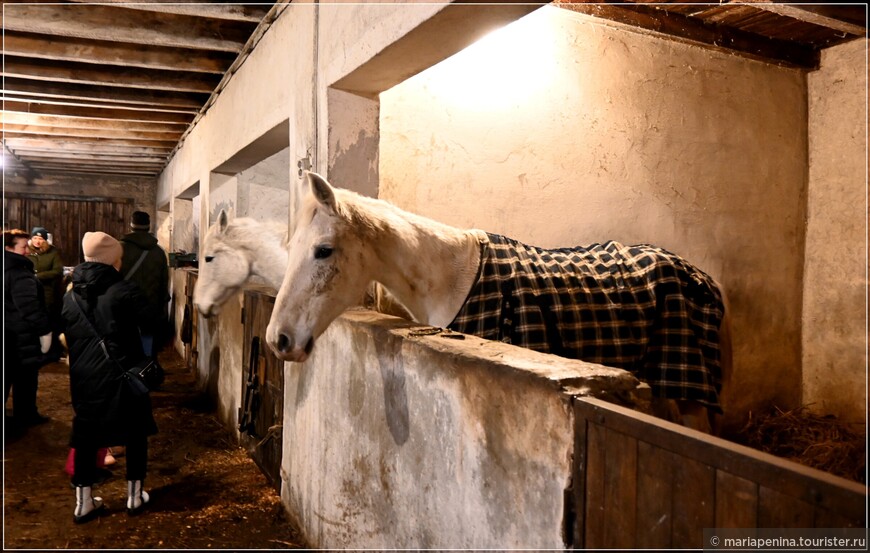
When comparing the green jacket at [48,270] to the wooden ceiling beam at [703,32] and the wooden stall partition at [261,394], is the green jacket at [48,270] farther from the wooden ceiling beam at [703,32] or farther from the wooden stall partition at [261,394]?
the wooden ceiling beam at [703,32]

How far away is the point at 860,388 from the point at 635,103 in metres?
2.72

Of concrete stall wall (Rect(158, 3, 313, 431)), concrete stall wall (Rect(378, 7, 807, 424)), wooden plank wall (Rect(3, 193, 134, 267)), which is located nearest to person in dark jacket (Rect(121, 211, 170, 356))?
concrete stall wall (Rect(158, 3, 313, 431))

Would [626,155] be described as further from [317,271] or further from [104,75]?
[104,75]

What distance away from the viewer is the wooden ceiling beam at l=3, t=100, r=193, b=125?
23.6 feet

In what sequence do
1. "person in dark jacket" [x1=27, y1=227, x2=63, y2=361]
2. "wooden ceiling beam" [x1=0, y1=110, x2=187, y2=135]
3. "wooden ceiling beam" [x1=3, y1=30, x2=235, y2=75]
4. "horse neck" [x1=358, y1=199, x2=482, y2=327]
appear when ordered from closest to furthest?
1. "horse neck" [x1=358, y1=199, x2=482, y2=327]
2. "wooden ceiling beam" [x1=3, y1=30, x2=235, y2=75]
3. "person in dark jacket" [x1=27, y1=227, x2=63, y2=361]
4. "wooden ceiling beam" [x1=0, y1=110, x2=187, y2=135]

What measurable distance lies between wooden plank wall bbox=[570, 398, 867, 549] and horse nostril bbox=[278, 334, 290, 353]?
136cm

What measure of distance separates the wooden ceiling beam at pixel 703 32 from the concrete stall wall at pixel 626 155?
0.24ft

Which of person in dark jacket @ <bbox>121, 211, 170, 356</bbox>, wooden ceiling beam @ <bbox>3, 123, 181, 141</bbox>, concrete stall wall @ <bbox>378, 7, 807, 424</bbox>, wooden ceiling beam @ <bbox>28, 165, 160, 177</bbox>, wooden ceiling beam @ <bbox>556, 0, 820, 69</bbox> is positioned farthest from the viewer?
wooden ceiling beam @ <bbox>28, 165, 160, 177</bbox>

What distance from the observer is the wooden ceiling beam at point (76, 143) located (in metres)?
9.05

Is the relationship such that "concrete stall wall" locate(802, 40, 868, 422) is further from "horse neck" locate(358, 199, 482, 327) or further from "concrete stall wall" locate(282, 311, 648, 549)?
"concrete stall wall" locate(282, 311, 648, 549)

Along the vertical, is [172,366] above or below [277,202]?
below

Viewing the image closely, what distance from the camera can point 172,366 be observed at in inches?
305

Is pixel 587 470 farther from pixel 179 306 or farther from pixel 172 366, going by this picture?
pixel 179 306

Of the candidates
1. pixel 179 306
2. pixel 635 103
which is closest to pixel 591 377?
pixel 635 103
